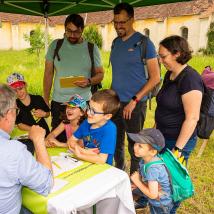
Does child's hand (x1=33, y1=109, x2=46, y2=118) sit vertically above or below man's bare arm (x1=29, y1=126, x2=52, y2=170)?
below

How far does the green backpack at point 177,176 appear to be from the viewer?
225cm

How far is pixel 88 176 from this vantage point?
2.00 meters

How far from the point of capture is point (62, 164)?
220cm

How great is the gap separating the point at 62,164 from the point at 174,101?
999mm

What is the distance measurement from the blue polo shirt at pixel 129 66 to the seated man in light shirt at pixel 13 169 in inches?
66.9

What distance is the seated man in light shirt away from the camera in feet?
5.29

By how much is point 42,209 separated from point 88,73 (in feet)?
6.87

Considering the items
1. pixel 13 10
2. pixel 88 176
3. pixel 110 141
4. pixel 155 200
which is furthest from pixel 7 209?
pixel 13 10

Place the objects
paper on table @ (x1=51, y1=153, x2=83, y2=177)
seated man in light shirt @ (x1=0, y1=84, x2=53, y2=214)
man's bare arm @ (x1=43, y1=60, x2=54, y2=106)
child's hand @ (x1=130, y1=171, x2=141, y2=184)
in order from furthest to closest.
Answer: man's bare arm @ (x1=43, y1=60, x2=54, y2=106) < child's hand @ (x1=130, y1=171, x2=141, y2=184) < paper on table @ (x1=51, y1=153, x2=83, y2=177) < seated man in light shirt @ (x1=0, y1=84, x2=53, y2=214)

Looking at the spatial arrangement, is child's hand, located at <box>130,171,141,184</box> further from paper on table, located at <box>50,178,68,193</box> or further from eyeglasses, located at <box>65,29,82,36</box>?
eyeglasses, located at <box>65,29,82,36</box>

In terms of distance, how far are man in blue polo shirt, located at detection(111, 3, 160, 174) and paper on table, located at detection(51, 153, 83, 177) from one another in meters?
1.12

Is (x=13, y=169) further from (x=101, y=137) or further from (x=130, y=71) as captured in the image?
(x=130, y=71)

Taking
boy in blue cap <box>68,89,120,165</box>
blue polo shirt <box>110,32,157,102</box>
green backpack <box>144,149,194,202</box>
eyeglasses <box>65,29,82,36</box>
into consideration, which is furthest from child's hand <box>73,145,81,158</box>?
eyeglasses <box>65,29,82,36</box>

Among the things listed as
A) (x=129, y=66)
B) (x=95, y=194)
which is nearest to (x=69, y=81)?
(x=129, y=66)
